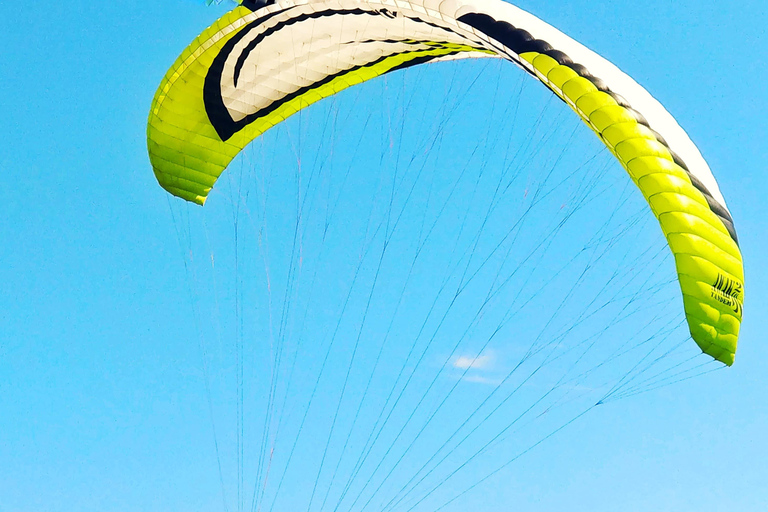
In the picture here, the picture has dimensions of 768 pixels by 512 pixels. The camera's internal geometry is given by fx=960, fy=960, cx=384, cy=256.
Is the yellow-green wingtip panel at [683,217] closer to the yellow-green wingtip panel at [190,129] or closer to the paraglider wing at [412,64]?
the paraglider wing at [412,64]

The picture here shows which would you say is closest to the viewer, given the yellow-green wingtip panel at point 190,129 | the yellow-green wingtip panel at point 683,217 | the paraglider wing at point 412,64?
the yellow-green wingtip panel at point 683,217

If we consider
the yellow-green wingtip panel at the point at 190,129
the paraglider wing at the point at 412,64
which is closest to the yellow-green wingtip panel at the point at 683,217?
the paraglider wing at the point at 412,64

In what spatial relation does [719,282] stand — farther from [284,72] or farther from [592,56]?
[284,72]

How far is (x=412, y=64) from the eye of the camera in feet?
48.5

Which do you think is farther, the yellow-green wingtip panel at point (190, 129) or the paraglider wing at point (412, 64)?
the yellow-green wingtip panel at point (190, 129)


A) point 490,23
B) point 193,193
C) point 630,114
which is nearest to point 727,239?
point 630,114

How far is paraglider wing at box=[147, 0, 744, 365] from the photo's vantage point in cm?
1070

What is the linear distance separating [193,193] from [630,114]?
27.3 ft

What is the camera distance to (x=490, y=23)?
1179 centimetres

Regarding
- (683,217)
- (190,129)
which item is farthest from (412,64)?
(683,217)

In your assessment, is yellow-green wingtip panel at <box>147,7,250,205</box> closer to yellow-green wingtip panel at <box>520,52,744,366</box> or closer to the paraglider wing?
the paraglider wing

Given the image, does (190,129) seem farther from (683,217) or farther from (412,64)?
(683,217)

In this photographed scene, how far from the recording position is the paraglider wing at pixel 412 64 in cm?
1070

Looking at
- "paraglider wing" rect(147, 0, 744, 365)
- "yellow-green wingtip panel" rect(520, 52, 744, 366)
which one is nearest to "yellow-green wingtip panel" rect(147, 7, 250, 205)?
"paraglider wing" rect(147, 0, 744, 365)
